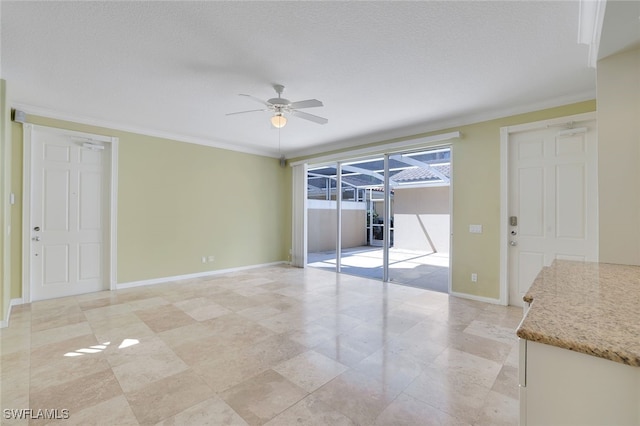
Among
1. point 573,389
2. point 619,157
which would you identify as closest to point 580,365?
point 573,389

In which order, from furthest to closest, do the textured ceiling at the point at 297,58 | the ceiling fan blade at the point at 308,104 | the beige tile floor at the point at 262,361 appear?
1. the ceiling fan blade at the point at 308,104
2. the textured ceiling at the point at 297,58
3. the beige tile floor at the point at 262,361

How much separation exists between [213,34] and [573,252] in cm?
462

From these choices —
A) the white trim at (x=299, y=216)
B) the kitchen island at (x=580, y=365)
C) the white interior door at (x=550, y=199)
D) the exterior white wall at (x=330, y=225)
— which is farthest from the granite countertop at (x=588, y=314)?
the exterior white wall at (x=330, y=225)

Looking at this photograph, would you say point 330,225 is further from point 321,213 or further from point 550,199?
point 550,199

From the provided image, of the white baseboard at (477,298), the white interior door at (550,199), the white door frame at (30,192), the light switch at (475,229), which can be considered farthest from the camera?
the light switch at (475,229)

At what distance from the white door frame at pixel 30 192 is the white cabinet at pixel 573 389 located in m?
5.40

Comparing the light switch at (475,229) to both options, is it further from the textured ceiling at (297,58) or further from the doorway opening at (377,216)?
the doorway opening at (377,216)

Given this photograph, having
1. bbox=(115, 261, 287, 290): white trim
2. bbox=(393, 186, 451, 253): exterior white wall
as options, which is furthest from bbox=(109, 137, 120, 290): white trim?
bbox=(393, 186, 451, 253): exterior white wall

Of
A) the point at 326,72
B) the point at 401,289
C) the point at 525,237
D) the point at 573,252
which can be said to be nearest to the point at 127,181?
the point at 326,72

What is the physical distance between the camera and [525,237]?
152 inches

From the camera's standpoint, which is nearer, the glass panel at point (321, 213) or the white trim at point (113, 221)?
the white trim at point (113, 221)

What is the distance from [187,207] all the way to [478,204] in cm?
502

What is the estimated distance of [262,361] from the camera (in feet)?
8.06

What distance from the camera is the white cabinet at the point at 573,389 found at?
2.39 ft
